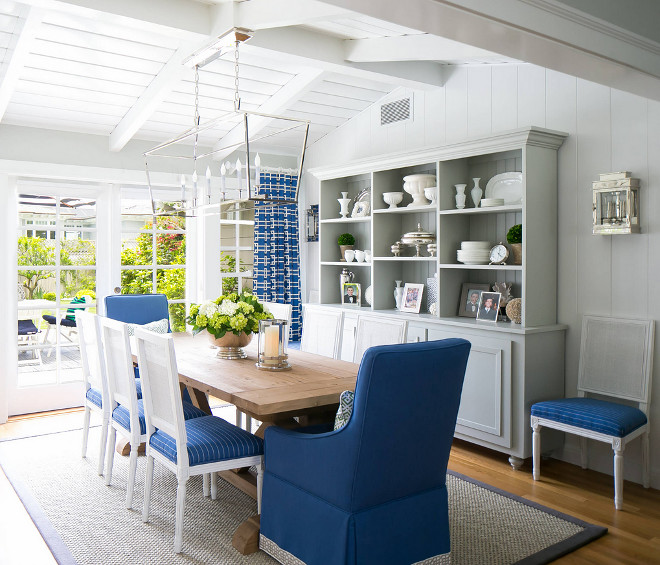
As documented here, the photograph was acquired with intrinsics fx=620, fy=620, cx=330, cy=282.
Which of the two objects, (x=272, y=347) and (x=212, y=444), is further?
(x=272, y=347)

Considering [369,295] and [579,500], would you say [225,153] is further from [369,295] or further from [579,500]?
[579,500]

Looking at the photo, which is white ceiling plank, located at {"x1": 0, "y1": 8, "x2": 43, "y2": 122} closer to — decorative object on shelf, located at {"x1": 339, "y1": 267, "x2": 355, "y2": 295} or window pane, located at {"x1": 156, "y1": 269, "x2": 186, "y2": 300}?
window pane, located at {"x1": 156, "y1": 269, "x2": 186, "y2": 300}

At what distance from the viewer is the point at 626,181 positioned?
3.51m

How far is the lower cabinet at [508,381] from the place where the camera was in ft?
12.4

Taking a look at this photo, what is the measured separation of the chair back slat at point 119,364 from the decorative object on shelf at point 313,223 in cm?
282

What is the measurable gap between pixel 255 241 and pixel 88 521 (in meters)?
3.24

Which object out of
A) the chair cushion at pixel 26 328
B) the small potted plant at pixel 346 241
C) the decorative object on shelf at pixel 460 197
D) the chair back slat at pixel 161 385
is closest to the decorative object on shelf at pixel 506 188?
the decorative object on shelf at pixel 460 197

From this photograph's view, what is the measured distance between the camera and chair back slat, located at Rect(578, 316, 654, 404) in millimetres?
3545

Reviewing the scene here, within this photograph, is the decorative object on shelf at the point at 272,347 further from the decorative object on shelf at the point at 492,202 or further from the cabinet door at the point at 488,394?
the decorative object on shelf at the point at 492,202

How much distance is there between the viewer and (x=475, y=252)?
4.23 m

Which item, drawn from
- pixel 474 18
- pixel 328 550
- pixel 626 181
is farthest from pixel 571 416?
pixel 474 18

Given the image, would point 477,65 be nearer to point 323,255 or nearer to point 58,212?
point 323,255

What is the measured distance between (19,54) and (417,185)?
2.74 metres

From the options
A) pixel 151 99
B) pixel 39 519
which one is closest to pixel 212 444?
pixel 39 519
